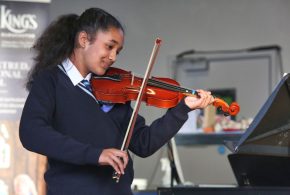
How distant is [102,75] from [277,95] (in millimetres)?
503

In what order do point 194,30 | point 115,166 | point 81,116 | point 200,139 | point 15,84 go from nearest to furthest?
point 115,166 → point 81,116 → point 15,84 → point 200,139 → point 194,30

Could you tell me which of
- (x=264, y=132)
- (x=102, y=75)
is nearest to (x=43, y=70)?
(x=102, y=75)

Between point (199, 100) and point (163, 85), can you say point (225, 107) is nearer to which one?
point (199, 100)

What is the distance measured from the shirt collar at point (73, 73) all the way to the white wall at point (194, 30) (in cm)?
257

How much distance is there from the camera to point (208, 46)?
4.38 meters

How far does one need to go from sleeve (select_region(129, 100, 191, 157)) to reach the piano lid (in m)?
0.17

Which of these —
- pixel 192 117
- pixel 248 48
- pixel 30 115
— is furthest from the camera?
pixel 248 48

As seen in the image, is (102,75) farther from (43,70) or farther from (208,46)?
(208,46)

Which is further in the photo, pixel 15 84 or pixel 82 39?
pixel 15 84

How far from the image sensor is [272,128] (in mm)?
1788

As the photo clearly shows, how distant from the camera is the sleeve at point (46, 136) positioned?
60.4 inches

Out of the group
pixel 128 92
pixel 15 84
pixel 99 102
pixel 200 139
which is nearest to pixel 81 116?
pixel 99 102

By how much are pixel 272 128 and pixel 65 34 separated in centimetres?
66

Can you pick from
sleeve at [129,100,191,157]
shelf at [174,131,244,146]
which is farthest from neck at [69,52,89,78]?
shelf at [174,131,244,146]
